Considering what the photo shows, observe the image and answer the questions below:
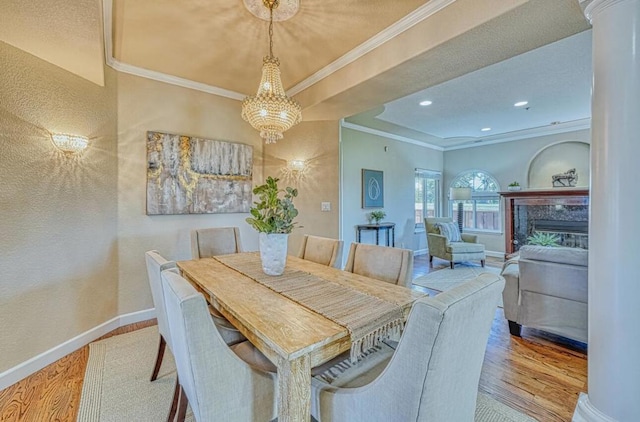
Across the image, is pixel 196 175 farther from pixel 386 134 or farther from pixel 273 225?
→ pixel 386 134

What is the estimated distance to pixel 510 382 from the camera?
200 centimetres

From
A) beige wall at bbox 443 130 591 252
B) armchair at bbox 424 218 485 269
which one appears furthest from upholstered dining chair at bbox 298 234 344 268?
beige wall at bbox 443 130 591 252

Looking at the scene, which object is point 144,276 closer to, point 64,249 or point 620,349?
point 64,249

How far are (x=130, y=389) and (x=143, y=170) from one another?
2.08 m

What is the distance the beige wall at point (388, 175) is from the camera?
527 centimetres

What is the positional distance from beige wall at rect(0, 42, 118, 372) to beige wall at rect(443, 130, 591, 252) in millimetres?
7076

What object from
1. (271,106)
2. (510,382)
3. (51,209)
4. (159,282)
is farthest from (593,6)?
(51,209)

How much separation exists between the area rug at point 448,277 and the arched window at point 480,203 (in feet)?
5.57

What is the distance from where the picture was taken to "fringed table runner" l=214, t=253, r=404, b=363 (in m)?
1.20

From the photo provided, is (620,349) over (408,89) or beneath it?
beneath

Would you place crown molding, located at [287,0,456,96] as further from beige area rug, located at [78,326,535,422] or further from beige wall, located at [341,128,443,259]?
beige area rug, located at [78,326,535,422]

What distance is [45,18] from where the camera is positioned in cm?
178

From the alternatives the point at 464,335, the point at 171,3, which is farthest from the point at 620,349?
the point at 171,3

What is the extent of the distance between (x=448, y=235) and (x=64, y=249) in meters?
5.80
